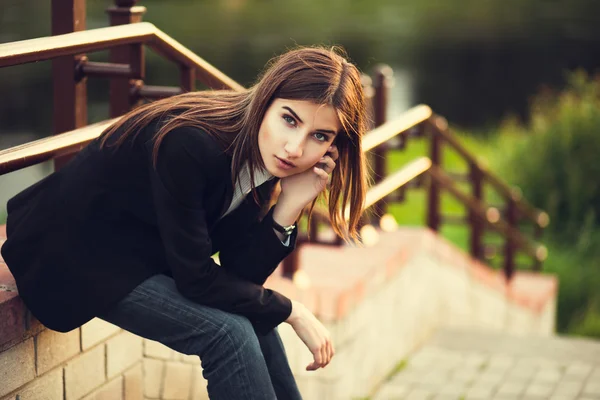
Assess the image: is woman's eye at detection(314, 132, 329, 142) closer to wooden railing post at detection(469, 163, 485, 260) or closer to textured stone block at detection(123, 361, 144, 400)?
textured stone block at detection(123, 361, 144, 400)

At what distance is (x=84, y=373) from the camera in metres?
2.83

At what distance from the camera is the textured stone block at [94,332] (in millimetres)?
2813

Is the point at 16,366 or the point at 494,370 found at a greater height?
the point at 16,366

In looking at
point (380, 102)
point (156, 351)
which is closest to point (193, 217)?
point (156, 351)

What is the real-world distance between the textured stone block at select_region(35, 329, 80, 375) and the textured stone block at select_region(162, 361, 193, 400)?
55cm

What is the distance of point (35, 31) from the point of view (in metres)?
21.2

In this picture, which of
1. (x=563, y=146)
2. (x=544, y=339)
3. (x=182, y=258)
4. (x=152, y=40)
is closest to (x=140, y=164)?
(x=182, y=258)

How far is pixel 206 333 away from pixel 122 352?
801 millimetres

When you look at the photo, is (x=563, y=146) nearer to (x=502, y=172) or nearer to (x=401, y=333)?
(x=502, y=172)

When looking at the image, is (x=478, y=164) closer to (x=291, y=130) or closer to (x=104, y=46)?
(x=104, y=46)

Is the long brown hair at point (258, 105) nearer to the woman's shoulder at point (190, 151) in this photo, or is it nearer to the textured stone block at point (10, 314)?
the woman's shoulder at point (190, 151)

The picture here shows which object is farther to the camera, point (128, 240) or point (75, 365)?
point (75, 365)

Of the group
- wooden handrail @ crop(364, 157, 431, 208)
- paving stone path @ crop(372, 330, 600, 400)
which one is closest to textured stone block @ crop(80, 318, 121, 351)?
wooden handrail @ crop(364, 157, 431, 208)

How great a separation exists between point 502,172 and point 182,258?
8239 millimetres
